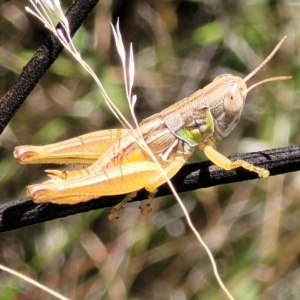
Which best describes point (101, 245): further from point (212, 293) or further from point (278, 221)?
point (278, 221)

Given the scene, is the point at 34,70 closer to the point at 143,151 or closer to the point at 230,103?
the point at 143,151

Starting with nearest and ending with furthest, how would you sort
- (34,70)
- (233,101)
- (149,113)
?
1. (34,70)
2. (233,101)
3. (149,113)

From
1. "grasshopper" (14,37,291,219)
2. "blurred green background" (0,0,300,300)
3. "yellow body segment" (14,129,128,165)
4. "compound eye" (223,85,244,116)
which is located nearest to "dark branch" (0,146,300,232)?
"grasshopper" (14,37,291,219)

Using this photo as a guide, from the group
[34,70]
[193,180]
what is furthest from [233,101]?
[34,70]

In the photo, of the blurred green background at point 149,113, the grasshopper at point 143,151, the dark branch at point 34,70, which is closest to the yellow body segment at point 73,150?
the grasshopper at point 143,151

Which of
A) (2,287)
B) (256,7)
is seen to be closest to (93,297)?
(2,287)

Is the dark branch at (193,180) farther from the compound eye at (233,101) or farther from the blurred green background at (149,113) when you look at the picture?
the blurred green background at (149,113)
